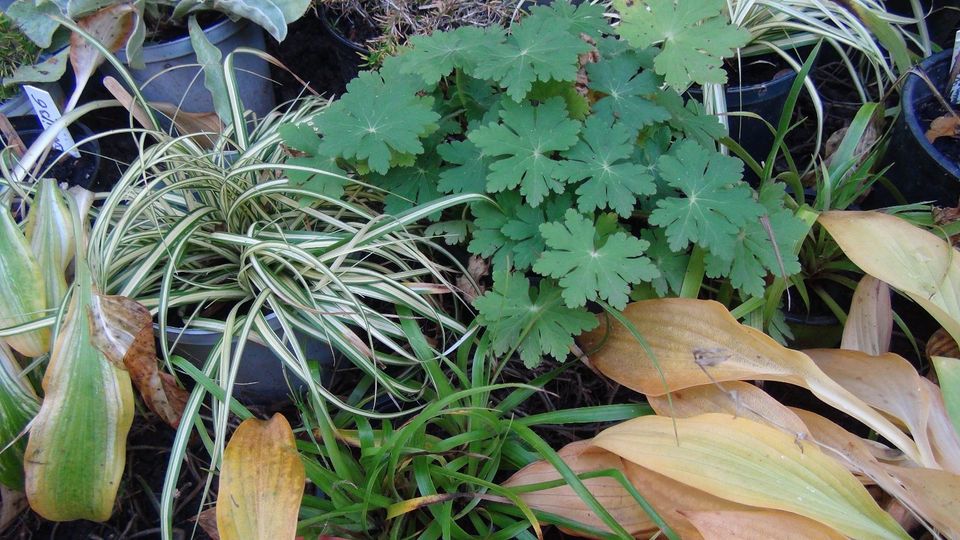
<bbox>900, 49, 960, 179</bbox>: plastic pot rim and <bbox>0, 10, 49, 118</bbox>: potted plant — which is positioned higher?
<bbox>0, 10, 49, 118</bbox>: potted plant

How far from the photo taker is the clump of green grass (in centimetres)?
178

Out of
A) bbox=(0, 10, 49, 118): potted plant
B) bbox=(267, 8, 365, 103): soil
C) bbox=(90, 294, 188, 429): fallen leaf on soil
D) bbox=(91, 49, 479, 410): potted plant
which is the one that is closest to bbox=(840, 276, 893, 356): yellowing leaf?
bbox=(91, 49, 479, 410): potted plant

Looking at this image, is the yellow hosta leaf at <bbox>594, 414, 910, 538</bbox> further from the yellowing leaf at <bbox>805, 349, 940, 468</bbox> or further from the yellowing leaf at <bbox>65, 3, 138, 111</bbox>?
the yellowing leaf at <bbox>65, 3, 138, 111</bbox>

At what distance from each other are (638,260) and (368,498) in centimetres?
57

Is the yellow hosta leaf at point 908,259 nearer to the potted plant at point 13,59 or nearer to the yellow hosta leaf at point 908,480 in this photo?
the yellow hosta leaf at point 908,480

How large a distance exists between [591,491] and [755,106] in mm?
1178

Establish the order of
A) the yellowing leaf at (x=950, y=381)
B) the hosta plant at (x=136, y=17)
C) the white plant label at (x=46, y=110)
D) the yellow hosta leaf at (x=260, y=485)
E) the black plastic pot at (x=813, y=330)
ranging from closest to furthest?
1. the yellow hosta leaf at (x=260, y=485)
2. the yellowing leaf at (x=950, y=381)
3. the black plastic pot at (x=813, y=330)
4. the white plant label at (x=46, y=110)
5. the hosta plant at (x=136, y=17)

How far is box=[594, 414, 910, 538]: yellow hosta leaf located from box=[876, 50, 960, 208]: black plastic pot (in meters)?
0.75

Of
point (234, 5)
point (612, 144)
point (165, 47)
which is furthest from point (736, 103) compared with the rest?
point (165, 47)

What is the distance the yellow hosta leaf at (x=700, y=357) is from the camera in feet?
3.83

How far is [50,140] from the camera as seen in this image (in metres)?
1.40

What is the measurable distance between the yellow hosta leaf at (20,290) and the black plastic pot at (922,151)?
1688 millimetres

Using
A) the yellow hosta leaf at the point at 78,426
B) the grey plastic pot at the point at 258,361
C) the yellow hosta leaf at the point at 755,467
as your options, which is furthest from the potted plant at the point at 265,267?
the yellow hosta leaf at the point at 755,467

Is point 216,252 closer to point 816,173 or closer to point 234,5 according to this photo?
point 234,5
